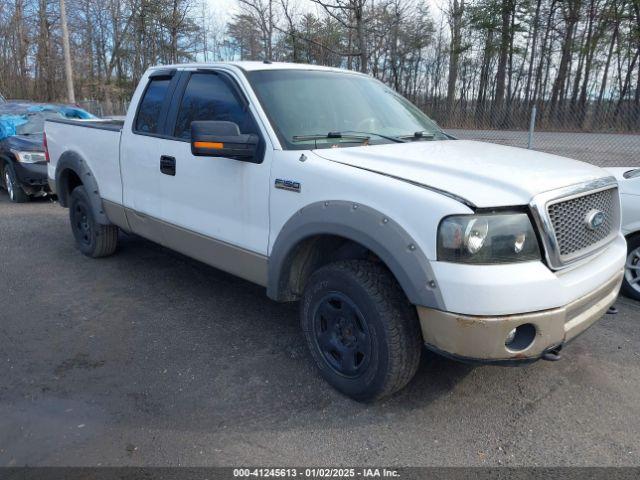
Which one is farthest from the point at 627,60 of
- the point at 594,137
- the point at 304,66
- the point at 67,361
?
the point at 67,361

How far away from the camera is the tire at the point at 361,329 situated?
2.81 m

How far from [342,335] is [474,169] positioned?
122 centimetres

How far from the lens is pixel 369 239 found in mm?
2781

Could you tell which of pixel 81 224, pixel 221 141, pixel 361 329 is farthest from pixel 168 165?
pixel 81 224

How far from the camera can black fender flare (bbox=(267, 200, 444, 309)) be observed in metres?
2.59

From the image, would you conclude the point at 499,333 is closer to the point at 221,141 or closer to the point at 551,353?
the point at 551,353

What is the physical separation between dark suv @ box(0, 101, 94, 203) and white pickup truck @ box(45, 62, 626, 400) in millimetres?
5265

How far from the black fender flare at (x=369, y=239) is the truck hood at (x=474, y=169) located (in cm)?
27

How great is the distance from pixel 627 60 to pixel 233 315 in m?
34.2

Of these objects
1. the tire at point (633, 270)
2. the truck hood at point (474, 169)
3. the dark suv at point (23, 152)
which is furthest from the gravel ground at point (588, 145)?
the truck hood at point (474, 169)

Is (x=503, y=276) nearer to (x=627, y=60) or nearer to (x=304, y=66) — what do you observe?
(x=304, y=66)

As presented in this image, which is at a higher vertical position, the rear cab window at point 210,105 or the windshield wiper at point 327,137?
the rear cab window at point 210,105

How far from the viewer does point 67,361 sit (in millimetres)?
3623

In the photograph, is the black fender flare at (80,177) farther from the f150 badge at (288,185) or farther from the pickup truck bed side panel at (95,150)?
the f150 badge at (288,185)
